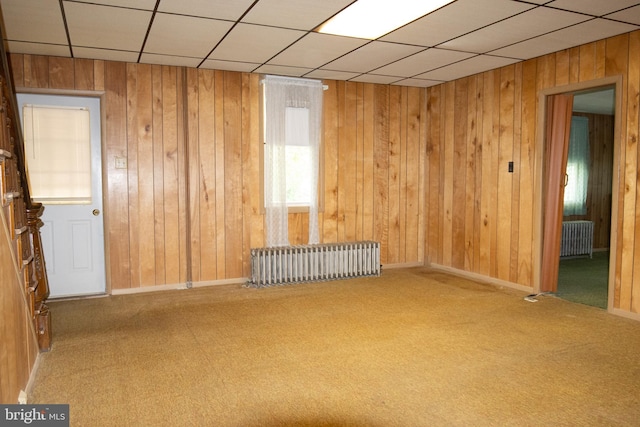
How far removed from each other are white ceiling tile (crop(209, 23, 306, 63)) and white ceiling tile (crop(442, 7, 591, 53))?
158 centimetres

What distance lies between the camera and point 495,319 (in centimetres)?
421

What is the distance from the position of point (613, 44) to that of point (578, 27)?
0.59m

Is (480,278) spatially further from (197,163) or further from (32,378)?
(32,378)

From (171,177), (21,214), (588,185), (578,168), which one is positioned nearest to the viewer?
(21,214)

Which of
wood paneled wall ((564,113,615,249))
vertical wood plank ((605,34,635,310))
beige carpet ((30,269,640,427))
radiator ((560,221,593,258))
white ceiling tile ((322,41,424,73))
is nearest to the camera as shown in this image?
beige carpet ((30,269,640,427))

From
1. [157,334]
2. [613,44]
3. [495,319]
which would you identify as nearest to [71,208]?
[157,334]

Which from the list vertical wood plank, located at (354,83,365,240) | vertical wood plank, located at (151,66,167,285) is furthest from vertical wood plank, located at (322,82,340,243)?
vertical wood plank, located at (151,66,167,285)

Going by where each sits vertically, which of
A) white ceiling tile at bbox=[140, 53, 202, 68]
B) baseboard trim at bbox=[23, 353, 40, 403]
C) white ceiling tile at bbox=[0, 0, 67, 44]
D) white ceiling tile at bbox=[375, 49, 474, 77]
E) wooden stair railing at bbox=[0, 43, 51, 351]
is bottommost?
baseboard trim at bbox=[23, 353, 40, 403]

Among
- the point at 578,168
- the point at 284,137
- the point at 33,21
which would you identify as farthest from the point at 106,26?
the point at 578,168

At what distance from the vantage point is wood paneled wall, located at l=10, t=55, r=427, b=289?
514 cm

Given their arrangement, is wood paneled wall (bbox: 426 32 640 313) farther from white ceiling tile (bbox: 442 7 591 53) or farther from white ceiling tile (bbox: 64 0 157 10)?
white ceiling tile (bbox: 64 0 157 10)

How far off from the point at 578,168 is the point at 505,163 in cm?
369

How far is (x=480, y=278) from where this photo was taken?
231 inches

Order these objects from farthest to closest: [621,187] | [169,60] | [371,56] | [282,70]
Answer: [282,70] < [169,60] < [371,56] < [621,187]
